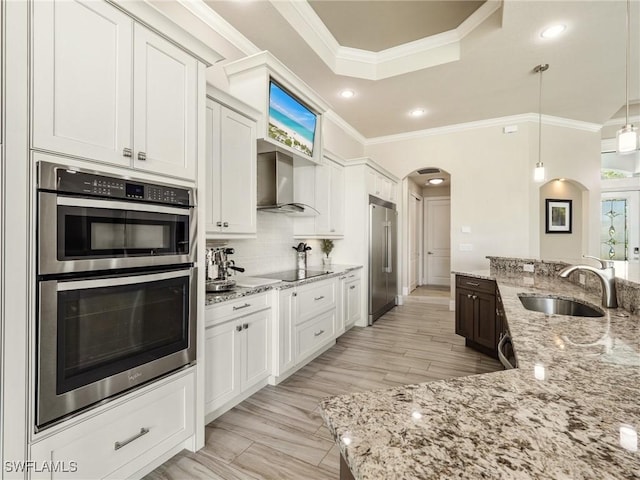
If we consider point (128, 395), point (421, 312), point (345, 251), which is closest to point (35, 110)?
point (128, 395)

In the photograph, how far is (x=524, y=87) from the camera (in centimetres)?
411

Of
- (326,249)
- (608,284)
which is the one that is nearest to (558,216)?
(326,249)

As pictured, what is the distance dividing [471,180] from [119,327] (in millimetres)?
5434

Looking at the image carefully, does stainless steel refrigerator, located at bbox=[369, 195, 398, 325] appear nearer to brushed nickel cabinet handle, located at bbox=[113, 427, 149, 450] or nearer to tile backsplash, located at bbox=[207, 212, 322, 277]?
tile backsplash, located at bbox=[207, 212, 322, 277]

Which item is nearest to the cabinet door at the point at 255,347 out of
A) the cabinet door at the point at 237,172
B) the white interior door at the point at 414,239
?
the cabinet door at the point at 237,172

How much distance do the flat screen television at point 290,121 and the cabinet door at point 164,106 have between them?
1.07 metres

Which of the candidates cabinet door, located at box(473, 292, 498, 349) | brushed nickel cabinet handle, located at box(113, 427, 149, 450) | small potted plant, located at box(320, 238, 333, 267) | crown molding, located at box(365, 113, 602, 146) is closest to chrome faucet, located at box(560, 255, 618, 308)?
cabinet door, located at box(473, 292, 498, 349)

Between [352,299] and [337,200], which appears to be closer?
[352,299]

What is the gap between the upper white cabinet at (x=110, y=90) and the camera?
124 cm

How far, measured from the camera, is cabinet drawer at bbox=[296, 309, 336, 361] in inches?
118

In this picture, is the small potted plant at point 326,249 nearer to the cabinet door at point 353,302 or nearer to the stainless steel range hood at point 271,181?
the cabinet door at point 353,302

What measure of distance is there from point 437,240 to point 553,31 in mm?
5760

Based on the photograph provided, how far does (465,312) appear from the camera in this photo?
367 centimetres

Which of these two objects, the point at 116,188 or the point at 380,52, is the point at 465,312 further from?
the point at 116,188
